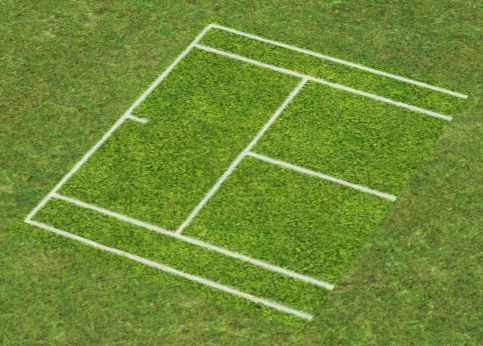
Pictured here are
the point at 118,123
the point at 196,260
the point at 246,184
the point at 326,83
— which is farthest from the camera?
the point at 326,83

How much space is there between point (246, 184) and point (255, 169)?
31 centimetres

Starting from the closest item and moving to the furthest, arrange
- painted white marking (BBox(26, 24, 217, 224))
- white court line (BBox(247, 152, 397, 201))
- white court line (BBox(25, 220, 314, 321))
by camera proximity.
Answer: white court line (BBox(25, 220, 314, 321))
white court line (BBox(247, 152, 397, 201))
painted white marking (BBox(26, 24, 217, 224))

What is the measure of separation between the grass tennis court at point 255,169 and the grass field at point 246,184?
0.06 ft

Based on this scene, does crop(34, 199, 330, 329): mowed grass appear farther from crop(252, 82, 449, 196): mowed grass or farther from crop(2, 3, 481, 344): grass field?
crop(252, 82, 449, 196): mowed grass

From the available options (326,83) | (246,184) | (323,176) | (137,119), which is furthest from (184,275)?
(326,83)

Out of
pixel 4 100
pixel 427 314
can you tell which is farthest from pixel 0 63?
pixel 427 314

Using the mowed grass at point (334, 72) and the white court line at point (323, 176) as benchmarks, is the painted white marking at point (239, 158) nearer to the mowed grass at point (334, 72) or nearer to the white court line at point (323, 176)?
A: the white court line at point (323, 176)

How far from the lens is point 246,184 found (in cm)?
1193

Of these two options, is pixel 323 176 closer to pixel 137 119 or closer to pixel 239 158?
pixel 239 158

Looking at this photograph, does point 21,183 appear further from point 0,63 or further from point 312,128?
point 312,128

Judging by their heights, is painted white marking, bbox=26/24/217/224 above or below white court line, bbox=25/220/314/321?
above

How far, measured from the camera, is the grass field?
10594mm

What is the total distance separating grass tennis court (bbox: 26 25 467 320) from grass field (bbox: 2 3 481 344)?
0.02 meters

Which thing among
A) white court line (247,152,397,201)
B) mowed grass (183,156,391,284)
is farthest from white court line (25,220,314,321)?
white court line (247,152,397,201)
